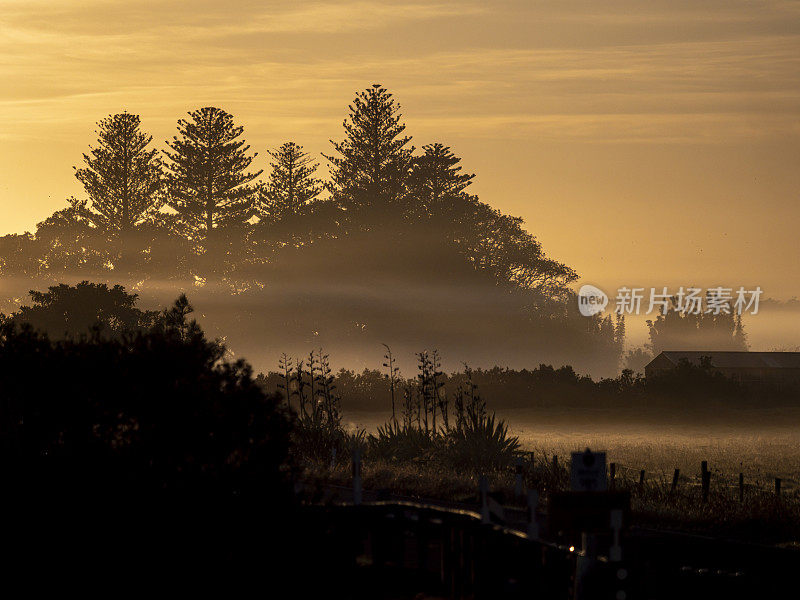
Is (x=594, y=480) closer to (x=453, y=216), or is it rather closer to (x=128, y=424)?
(x=128, y=424)

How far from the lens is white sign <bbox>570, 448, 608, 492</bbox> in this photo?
43.1 feet

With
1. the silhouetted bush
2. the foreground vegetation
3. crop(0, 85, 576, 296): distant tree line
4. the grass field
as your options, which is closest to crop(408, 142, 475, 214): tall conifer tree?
crop(0, 85, 576, 296): distant tree line

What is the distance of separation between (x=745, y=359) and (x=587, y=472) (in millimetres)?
77681

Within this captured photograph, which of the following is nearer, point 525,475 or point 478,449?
point 525,475

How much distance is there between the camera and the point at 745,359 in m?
88.0

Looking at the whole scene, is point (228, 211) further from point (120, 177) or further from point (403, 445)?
point (403, 445)

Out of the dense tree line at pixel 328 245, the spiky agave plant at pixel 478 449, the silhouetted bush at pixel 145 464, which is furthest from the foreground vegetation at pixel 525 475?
the dense tree line at pixel 328 245

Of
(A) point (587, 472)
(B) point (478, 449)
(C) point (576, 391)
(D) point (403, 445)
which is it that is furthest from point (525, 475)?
(C) point (576, 391)

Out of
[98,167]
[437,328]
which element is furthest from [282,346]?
[98,167]

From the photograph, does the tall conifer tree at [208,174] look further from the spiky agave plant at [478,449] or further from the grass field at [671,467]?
the spiky agave plant at [478,449]

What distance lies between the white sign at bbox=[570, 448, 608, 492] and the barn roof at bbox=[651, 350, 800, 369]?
73.9m

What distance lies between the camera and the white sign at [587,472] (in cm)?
1312

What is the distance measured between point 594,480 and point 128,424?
4549 millimetres

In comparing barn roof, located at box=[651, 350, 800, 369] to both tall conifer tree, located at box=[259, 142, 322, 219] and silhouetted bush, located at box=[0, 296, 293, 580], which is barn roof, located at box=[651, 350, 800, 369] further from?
silhouetted bush, located at box=[0, 296, 293, 580]
